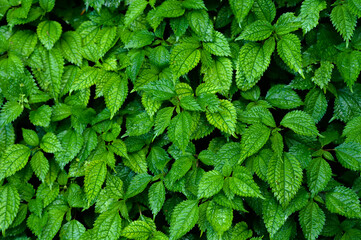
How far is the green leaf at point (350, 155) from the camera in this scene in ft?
5.94

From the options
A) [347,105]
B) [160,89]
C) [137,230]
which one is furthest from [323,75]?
[137,230]

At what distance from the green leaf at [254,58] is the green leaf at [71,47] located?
111 cm

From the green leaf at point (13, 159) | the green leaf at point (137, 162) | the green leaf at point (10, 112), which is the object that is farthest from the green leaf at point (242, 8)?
the green leaf at point (13, 159)

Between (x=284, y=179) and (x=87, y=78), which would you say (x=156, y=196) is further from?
(x=87, y=78)

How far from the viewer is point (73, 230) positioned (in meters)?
2.23

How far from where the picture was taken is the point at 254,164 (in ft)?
6.36

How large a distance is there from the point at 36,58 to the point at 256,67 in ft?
4.92

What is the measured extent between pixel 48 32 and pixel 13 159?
888mm

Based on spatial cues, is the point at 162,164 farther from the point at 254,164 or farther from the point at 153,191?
the point at 254,164

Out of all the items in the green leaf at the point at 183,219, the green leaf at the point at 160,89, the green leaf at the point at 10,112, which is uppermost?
the green leaf at the point at 160,89

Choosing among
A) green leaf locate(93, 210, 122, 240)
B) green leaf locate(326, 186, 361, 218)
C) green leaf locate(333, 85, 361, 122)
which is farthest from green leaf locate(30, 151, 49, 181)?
green leaf locate(333, 85, 361, 122)

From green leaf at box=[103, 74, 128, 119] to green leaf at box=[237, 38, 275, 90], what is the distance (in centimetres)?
75

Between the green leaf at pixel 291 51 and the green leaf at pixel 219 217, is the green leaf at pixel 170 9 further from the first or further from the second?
the green leaf at pixel 219 217

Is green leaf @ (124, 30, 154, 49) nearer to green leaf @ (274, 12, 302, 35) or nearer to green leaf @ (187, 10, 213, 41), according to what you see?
green leaf @ (187, 10, 213, 41)
